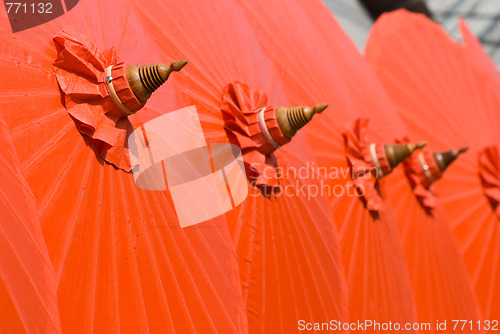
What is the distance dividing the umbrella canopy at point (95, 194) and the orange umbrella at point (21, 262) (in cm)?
4

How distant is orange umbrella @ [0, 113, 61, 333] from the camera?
0.90 metres

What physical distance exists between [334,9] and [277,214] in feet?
7.27

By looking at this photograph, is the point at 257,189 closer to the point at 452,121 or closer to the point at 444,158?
the point at 444,158

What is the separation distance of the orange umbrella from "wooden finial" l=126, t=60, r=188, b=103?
0.30m

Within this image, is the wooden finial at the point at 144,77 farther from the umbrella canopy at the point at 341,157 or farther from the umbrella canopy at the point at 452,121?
the umbrella canopy at the point at 452,121

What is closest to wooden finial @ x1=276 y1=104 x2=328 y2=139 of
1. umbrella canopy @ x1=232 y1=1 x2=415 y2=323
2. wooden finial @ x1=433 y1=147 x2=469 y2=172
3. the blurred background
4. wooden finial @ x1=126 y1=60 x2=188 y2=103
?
umbrella canopy @ x1=232 y1=1 x2=415 y2=323

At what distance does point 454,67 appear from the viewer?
3.70 m

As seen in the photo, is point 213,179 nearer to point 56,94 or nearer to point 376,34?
point 56,94

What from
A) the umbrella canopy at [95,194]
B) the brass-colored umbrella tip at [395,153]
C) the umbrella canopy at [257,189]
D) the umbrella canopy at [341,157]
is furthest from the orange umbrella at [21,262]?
the brass-colored umbrella tip at [395,153]

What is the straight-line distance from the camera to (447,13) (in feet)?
16.2

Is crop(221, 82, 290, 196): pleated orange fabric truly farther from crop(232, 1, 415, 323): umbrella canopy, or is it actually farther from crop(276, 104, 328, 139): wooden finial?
crop(232, 1, 415, 323): umbrella canopy

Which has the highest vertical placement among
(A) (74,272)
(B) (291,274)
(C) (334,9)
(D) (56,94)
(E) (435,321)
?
(C) (334,9)

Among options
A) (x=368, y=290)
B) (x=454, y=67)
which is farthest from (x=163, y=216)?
(x=454, y=67)

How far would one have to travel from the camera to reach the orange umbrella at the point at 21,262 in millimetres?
901
